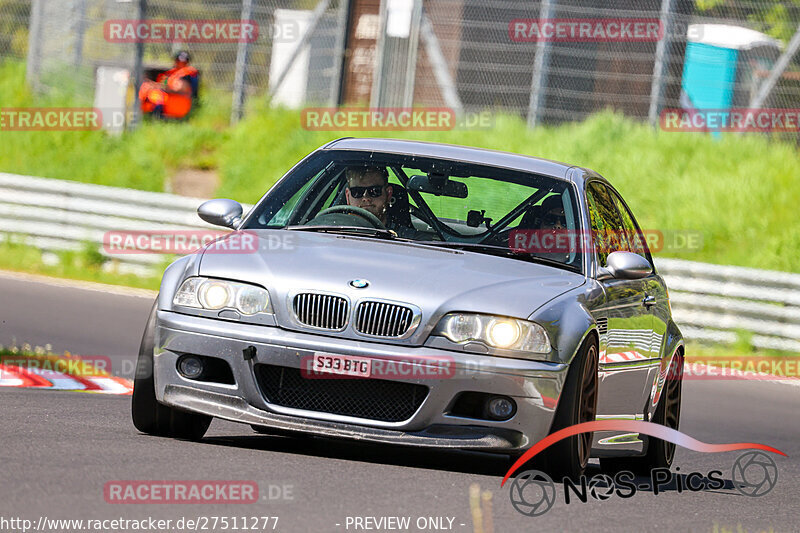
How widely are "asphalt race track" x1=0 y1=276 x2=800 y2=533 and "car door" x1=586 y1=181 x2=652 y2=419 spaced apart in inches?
18.7

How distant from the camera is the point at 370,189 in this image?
7719mm

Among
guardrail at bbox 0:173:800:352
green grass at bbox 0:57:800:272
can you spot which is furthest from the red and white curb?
green grass at bbox 0:57:800:272

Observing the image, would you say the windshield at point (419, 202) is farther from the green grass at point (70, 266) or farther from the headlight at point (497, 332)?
the green grass at point (70, 266)

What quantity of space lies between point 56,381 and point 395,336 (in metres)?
3.78

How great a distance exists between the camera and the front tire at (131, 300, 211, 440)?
673cm

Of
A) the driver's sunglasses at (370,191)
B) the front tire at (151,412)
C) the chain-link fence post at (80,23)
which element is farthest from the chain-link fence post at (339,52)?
the front tire at (151,412)

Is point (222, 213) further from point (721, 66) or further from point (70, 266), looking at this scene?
point (721, 66)

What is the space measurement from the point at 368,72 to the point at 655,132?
4.46 metres

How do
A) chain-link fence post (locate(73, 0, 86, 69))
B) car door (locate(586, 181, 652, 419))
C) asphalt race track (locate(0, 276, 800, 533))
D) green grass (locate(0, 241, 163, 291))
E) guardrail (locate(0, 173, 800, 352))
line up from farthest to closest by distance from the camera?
chain-link fence post (locate(73, 0, 86, 69)) < green grass (locate(0, 241, 163, 291)) < guardrail (locate(0, 173, 800, 352)) < car door (locate(586, 181, 652, 419)) < asphalt race track (locate(0, 276, 800, 533))

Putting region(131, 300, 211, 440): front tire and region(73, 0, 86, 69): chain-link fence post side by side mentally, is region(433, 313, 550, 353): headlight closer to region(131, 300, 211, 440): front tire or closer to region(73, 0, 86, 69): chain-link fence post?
region(131, 300, 211, 440): front tire

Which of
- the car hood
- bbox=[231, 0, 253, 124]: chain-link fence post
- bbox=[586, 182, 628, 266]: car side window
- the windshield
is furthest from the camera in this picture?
bbox=[231, 0, 253, 124]: chain-link fence post

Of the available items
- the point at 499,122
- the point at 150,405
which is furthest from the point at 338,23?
the point at 150,405

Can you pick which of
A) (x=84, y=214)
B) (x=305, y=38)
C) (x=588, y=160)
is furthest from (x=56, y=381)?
(x=305, y=38)

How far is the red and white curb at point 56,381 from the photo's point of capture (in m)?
9.06
